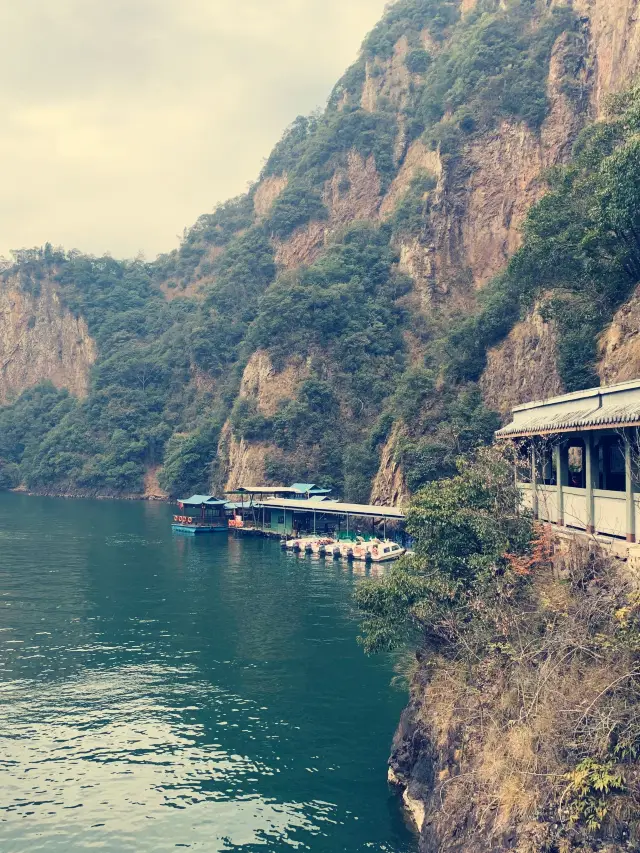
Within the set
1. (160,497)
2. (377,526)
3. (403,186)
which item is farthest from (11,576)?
(403,186)

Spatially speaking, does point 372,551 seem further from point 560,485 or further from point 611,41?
point 611,41

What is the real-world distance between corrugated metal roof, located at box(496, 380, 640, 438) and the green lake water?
12.3 metres

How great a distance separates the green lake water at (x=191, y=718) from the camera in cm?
2041

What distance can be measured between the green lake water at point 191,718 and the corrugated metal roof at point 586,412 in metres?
12.3

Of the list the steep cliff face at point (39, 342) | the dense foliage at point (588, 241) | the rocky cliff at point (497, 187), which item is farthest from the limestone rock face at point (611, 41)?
the steep cliff face at point (39, 342)

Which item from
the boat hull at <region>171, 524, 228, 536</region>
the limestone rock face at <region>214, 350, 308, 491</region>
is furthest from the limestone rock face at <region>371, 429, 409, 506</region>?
the limestone rock face at <region>214, 350, 308, 491</region>

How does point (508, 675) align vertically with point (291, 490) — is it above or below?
below

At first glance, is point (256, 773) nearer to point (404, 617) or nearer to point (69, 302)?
point (404, 617)

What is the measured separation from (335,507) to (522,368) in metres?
22.8

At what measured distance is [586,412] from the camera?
22016 mm

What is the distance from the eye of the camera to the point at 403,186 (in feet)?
367

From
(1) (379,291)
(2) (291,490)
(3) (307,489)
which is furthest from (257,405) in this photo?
(1) (379,291)

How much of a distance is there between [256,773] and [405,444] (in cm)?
4875

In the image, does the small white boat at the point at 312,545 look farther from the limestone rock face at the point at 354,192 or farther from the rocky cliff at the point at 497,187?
the limestone rock face at the point at 354,192
